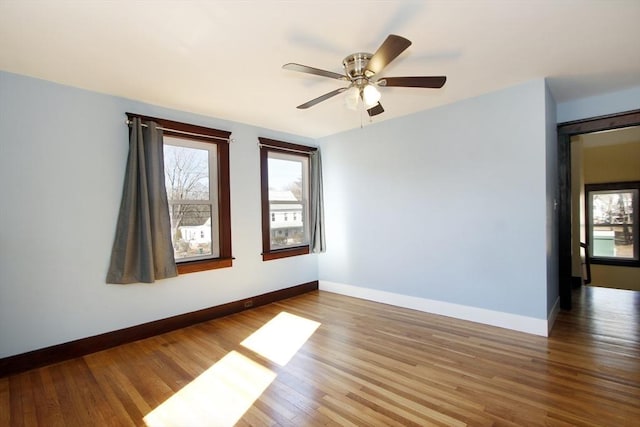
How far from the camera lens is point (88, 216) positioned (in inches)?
114

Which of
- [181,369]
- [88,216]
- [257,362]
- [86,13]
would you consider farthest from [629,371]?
[88,216]

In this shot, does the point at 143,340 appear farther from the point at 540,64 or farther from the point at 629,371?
the point at 540,64

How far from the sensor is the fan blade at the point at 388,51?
173 cm

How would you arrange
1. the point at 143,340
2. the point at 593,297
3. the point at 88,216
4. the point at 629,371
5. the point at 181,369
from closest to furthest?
the point at 629,371
the point at 181,369
the point at 88,216
the point at 143,340
the point at 593,297

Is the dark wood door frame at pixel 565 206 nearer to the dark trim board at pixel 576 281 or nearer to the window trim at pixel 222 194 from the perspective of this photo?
the dark trim board at pixel 576 281

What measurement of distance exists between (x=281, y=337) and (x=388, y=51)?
280 centimetres

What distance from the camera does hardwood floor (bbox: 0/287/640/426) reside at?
1898 millimetres

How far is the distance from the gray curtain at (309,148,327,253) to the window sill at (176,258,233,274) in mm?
1483

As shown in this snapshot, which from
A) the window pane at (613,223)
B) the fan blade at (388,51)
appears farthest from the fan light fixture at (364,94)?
the window pane at (613,223)

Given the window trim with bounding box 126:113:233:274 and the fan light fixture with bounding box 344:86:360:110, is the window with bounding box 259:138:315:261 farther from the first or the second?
the fan light fixture with bounding box 344:86:360:110

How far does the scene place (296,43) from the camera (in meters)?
2.18

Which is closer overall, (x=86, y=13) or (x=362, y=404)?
(x=86, y=13)

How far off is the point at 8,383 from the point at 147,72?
278 cm

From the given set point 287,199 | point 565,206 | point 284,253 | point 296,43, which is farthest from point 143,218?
point 565,206
